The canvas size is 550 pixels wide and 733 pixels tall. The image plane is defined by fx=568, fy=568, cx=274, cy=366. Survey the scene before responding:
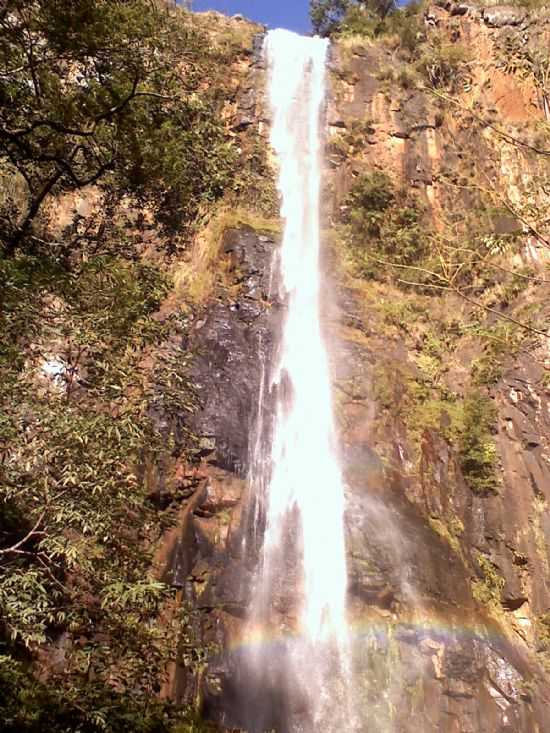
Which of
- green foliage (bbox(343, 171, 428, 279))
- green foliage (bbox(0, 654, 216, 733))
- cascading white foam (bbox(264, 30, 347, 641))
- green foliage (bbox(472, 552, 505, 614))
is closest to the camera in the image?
green foliage (bbox(0, 654, 216, 733))

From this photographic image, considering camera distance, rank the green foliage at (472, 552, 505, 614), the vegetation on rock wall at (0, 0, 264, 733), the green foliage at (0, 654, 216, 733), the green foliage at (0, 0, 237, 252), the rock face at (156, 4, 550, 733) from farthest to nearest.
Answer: the green foliage at (472, 552, 505, 614)
the rock face at (156, 4, 550, 733)
the green foliage at (0, 0, 237, 252)
the green foliage at (0, 654, 216, 733)
the vegetation on rock wall at (0, 0, 264, 733)

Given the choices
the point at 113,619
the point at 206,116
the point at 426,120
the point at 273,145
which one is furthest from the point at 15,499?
the point at 426,120

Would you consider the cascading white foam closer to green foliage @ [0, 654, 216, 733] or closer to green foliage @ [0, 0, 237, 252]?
green foliage @ [0, 654, 216, 733]

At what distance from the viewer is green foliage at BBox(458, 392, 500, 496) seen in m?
12.4

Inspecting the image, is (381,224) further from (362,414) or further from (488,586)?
(488,586)

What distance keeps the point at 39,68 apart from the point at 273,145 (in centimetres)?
1692

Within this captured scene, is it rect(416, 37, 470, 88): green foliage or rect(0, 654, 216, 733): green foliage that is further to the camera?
rect(416, 37, 470, 88): green foliage

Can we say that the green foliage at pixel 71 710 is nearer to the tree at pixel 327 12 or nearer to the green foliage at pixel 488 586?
the green foliage at pixel 488 586

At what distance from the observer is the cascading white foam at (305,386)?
1011 centimetres

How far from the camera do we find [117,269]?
6.35 meters

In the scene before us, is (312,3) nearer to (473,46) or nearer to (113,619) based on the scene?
(473,46)

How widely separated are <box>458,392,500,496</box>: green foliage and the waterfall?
10.0ft

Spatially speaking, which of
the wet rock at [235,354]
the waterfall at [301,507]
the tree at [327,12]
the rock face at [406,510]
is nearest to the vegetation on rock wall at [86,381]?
the waterfall at [301,507]

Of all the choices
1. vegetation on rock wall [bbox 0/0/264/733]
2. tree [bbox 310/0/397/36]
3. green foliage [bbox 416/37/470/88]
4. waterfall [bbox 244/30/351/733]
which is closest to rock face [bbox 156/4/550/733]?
waterfall [bbox 244/30/351/733]
